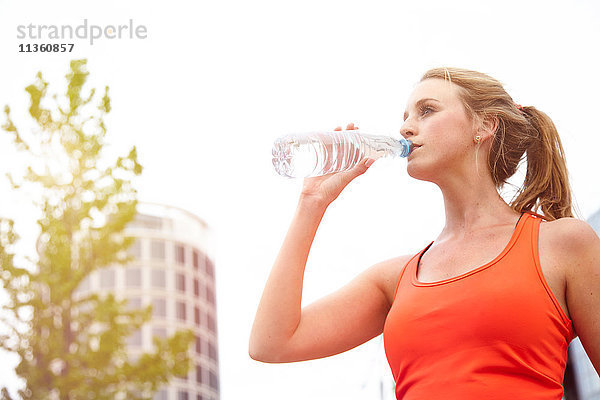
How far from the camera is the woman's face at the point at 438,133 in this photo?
0.90 meters

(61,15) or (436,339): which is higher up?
(61,15)

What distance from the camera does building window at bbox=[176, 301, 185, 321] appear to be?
27002 mm

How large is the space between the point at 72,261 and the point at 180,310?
863 inches

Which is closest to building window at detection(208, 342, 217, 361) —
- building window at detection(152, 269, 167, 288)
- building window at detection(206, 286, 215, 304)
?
building window at detection(206, 286, 215, 304)

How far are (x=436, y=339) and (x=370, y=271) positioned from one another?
197 millimetres

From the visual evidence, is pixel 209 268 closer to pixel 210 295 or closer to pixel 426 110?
pixel 210 295

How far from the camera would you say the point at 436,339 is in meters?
0.78

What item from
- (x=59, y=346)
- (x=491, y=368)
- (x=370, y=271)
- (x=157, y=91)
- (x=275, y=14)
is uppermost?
(x=157, y=91)

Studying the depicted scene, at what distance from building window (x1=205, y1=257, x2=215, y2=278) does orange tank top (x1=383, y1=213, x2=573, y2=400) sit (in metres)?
29.0

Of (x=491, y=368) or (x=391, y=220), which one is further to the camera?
(x=391, y=220)

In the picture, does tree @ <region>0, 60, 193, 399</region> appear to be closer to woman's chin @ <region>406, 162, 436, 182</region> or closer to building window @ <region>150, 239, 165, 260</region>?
woman's chin @ <region>406, 162, 436, 182</region>

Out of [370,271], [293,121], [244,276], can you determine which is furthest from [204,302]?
[370,271]

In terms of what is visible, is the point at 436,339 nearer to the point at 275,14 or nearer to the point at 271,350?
the point at 271,350

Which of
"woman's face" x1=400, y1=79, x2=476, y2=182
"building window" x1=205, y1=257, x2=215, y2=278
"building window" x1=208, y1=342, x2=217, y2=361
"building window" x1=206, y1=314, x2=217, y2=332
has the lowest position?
"woman's face" x1=400, y1=79, x2=476, y2=182
